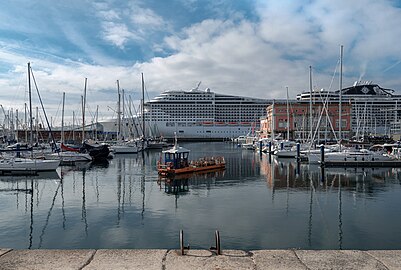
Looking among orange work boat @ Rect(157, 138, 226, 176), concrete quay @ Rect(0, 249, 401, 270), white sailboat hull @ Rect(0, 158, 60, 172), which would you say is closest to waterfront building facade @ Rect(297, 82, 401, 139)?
orange work boat @ Rect(157, 138, 226, 176)

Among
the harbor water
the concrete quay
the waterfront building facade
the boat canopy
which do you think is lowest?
the harbor water

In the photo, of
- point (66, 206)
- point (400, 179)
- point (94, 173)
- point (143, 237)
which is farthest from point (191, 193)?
point (400, 179)

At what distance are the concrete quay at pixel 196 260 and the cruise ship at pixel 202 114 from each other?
88.3m

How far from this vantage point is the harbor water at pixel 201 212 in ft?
37.4

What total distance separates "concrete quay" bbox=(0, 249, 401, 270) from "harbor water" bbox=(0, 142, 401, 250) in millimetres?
3269

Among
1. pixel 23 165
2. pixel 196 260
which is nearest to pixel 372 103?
pixel 23 165

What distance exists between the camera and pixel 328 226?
1319 centimetres

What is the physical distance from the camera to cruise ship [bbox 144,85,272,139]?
9950cm

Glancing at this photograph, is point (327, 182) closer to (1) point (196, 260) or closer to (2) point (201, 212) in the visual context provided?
(2) point (201, 212)

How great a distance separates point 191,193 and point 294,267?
531 inches

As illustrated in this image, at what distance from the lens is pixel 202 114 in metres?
104

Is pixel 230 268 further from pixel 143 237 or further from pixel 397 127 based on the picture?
pixel 397 127

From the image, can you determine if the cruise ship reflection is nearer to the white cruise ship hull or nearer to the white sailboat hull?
the white sailboat hull

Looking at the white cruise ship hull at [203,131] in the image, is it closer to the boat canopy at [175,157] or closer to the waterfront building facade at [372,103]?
the waterfront building facade at [372,103]
